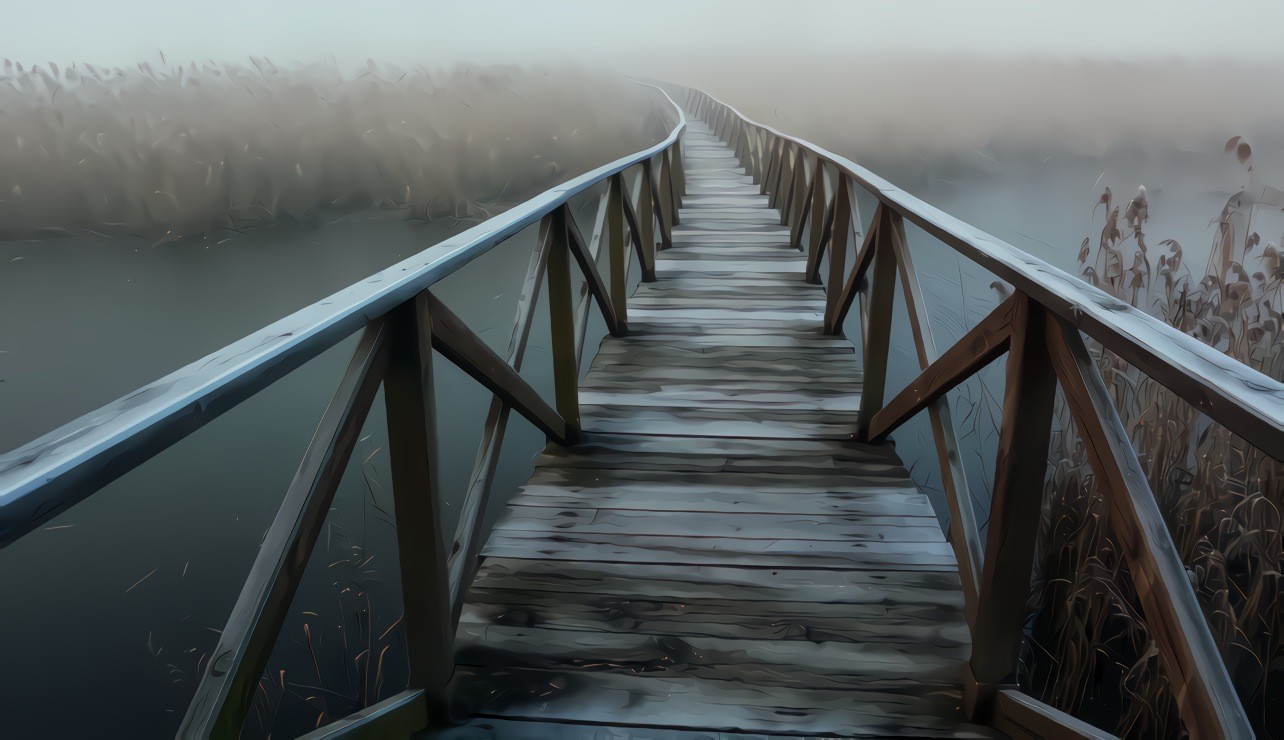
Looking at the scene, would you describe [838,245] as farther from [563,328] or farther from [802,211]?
[802,211]

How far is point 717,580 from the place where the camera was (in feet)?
7.39

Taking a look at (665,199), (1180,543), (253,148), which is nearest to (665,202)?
(665,199)

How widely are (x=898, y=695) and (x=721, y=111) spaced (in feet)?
59.3

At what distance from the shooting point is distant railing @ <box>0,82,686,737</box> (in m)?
0.80

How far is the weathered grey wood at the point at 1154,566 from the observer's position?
42.8 inches

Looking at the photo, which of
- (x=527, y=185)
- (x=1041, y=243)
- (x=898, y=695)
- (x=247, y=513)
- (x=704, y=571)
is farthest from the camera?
(x=527, y=185)

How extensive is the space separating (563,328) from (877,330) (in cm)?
114

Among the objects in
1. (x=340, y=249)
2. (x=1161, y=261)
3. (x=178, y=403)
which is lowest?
(x=340, y=249)

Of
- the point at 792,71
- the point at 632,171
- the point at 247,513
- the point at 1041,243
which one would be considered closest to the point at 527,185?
the point at 632,171

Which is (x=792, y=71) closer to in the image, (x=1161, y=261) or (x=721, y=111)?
(x=721, y=111)

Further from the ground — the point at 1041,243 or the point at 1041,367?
the point at 1041,367

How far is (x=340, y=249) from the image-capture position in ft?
29.6

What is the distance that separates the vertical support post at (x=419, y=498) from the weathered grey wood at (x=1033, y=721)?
1.13m

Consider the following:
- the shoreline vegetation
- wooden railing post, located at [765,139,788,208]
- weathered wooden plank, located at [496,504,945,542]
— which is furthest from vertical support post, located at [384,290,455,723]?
the shoreline vegetation
